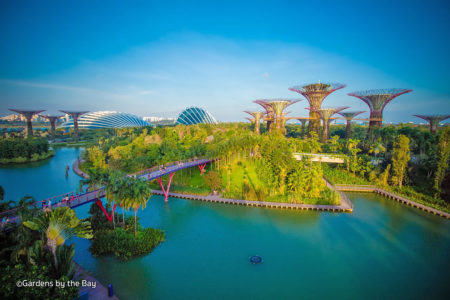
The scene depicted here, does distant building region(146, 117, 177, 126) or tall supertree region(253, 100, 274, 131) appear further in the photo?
distant building region(146, 117, 177, 126)

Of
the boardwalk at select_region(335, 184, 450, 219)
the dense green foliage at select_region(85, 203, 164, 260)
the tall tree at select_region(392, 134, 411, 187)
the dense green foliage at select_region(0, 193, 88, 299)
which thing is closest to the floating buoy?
the dense green foliage at select_region(85, 203, 164, 260)

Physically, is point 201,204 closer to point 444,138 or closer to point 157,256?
point 157,256

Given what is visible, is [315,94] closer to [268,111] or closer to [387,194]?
[268,111]

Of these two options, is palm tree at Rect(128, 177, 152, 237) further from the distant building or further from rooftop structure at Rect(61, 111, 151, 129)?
rooftop structure at Rect(61, 111, 151, 129)

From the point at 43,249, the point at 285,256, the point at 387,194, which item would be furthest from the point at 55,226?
the point at 387,194

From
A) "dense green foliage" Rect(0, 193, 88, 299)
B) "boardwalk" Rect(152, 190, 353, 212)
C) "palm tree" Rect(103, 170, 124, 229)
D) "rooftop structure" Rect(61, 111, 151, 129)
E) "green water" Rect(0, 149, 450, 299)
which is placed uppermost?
"rooftop structure" Rect(61, 111, 151, 129)

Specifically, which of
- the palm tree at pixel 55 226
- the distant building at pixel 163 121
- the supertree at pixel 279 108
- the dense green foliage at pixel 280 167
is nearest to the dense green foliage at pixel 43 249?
the palm tree at pixel 55 226
